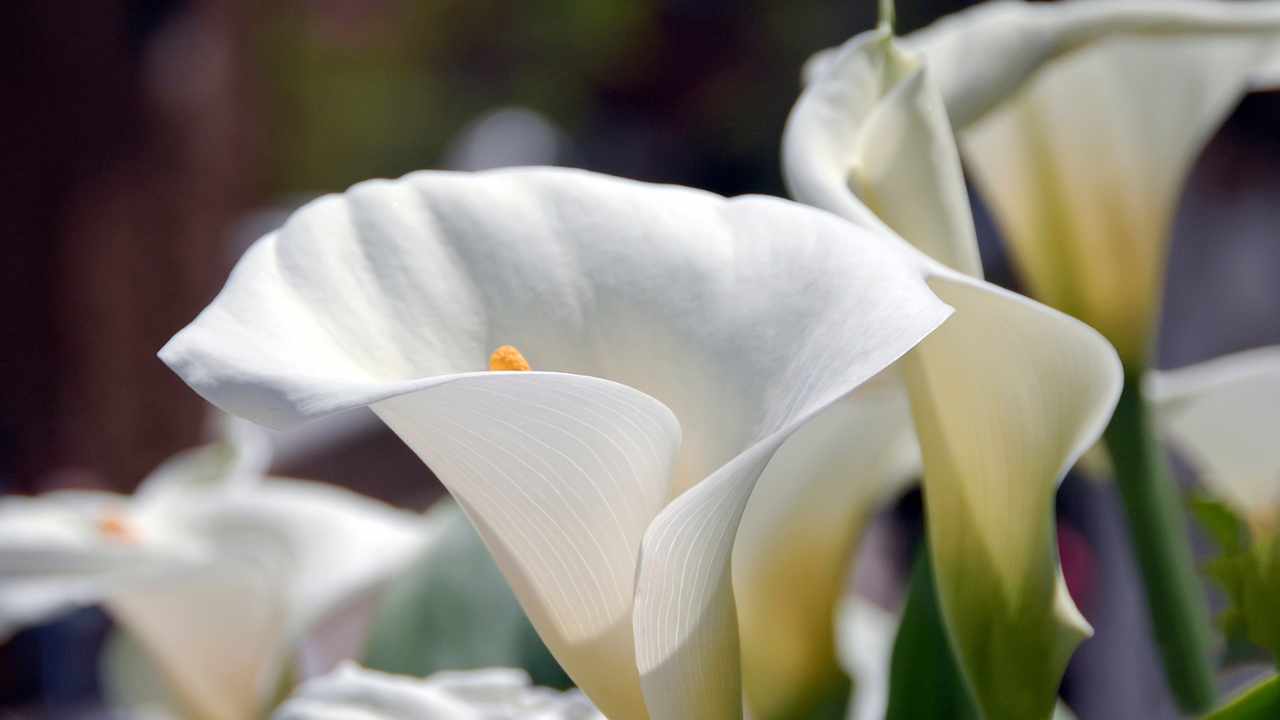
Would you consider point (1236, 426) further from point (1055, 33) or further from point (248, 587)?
point (248, 587)

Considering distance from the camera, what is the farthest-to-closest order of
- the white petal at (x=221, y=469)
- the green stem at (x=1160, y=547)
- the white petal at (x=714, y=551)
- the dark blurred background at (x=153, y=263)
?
the dark blurred background at (x=153, y=263), the white petal at (x=221, y=469), the green stem at (x=1160, y=547), the white petal at (x=714, y=551)

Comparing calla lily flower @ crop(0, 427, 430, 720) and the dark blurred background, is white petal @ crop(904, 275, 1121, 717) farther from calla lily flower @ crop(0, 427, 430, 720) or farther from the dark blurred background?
the dark blurred background

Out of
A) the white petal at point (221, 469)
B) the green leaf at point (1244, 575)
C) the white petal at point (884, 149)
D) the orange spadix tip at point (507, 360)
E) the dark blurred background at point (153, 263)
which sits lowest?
the dark blurred background at point (153, 263)

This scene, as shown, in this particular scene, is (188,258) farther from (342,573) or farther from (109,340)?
(342,573)

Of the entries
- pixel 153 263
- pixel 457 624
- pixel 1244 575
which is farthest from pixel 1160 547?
pixel 153 263

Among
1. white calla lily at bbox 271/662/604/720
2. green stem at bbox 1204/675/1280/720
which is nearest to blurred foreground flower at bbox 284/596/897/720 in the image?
white calla lily at bbox 271/662/604/720

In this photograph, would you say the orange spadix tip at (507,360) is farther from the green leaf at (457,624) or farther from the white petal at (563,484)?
the green leaf at (457,624)

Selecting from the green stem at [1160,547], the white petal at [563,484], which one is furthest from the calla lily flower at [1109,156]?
the white petal at [563,484]
